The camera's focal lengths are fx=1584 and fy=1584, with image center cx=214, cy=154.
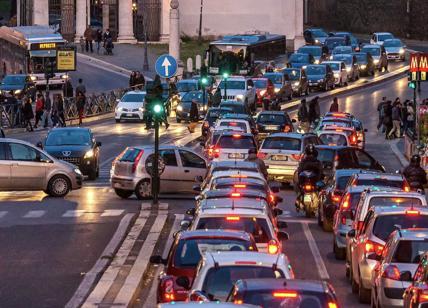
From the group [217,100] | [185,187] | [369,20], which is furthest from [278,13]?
[185,187]

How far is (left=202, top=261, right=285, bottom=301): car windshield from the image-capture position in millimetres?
16016

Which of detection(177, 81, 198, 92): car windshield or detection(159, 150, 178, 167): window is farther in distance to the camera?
detection(177, 81, 198, 92): car windshield

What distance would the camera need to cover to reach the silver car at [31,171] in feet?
126

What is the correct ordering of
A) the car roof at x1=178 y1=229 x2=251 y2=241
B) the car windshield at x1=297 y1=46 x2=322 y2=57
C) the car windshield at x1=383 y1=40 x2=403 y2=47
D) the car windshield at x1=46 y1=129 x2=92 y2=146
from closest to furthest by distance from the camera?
the car roof at x1=178 y1=229 x2=251 y2=241
the car windshield at x1=46 y1=129 x2=92 y2=146
the car windshield at x1=297 y1=46 x2=322 y2=57
the car windshield at x1=383 y1=40 x2=403 y2=47

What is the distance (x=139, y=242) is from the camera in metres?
28.3

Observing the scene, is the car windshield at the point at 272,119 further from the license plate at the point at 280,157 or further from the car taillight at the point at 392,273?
the car taillight at the point at 392,273

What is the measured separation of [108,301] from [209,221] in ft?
5.72

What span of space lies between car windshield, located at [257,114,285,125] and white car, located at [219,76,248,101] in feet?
43.6

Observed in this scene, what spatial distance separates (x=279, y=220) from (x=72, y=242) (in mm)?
5473

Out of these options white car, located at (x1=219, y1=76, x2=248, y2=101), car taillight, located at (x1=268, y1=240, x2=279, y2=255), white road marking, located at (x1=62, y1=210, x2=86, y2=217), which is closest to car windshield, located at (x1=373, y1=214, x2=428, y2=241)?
car taillight, located at (x1=268, y1=240, x2=279, y2=255)

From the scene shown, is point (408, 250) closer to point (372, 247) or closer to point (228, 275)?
point (372, 247)

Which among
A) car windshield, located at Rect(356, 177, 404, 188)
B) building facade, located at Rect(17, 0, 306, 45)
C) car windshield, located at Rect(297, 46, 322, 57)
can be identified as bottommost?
car windshield, located at Rect(356, 177, 404, 188)

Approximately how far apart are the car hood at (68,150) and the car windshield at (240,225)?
23.2 metres

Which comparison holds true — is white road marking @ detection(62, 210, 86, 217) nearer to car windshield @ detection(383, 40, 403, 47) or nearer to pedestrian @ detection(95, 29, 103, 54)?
pedestrian @ detection(95, 29, 103, 54)
